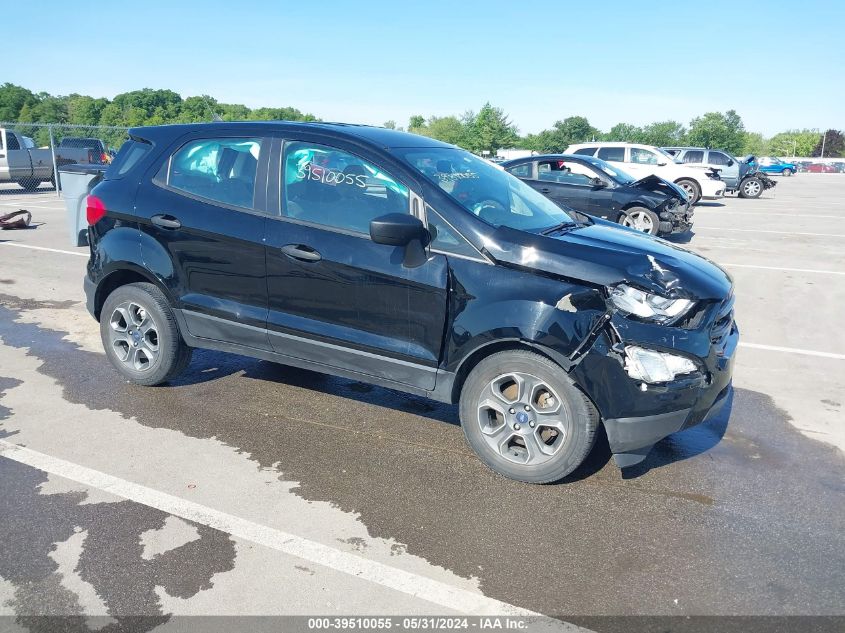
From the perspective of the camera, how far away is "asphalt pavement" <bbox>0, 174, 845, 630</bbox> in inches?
114

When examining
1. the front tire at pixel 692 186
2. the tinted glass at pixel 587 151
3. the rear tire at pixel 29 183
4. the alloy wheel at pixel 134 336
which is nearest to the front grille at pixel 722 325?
the alloy wheel at pixel 134 336

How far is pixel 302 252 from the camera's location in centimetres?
422

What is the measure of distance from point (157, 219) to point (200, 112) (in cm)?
8411

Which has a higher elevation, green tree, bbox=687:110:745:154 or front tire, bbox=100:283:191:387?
green tree, bbox=687:110:745:154

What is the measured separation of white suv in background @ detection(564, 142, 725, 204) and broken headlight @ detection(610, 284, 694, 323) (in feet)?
55.7

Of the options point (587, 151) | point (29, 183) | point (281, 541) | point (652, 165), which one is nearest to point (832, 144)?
point (652, 165)

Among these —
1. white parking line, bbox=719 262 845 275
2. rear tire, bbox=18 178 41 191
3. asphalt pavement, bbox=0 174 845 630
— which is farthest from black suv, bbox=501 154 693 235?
rear tire, bbox=18 178 41 191

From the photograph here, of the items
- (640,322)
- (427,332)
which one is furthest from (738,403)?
(427,332)

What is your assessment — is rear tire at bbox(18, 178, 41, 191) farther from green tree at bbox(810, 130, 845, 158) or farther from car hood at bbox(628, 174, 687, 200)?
green tree at bbox(810, 130, 845, 158)

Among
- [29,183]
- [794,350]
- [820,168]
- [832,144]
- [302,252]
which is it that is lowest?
[794,350]

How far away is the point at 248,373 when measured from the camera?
558 cm

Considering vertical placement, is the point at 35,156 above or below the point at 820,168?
below

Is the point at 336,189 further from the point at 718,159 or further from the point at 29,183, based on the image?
the point at 718,159

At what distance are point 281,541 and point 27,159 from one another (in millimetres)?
21868
